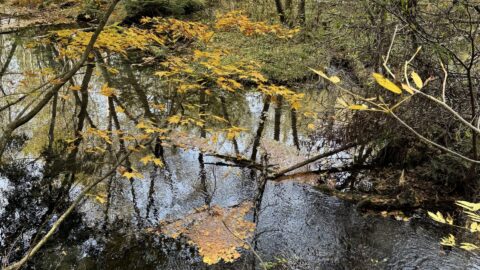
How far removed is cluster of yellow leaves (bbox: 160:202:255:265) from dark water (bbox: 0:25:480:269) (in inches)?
4.8

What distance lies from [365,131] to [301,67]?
580 cm

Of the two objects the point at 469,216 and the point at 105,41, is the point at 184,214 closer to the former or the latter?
the point at 105,41

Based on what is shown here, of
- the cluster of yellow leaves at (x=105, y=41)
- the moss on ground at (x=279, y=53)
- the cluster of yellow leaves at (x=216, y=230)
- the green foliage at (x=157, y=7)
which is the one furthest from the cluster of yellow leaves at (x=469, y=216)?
the green foliage at (x=157, y=7)

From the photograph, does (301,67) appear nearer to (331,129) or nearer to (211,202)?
(331,129)

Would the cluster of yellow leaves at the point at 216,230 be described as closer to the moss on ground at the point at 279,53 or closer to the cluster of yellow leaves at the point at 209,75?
the cluster of yellow leaves at the point at 209,75

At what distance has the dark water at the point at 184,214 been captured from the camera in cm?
486

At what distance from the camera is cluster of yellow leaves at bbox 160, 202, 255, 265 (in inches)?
196

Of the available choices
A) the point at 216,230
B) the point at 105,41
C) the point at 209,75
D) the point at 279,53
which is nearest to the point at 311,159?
the point at 216,230

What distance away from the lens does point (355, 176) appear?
6.82m

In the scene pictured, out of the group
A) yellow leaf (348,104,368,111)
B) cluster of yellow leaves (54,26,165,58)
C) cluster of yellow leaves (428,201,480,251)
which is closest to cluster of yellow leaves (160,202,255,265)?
cluster of yellow leaves (54,26,165,58)

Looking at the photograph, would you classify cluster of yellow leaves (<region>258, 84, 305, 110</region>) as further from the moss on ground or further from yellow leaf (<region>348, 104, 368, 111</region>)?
yellow leaf (<region>348, 104, 368, 111</region>)

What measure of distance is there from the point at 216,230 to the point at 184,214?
64cm

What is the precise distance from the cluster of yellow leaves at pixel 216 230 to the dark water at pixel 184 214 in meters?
0.12

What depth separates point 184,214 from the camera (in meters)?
5.77
